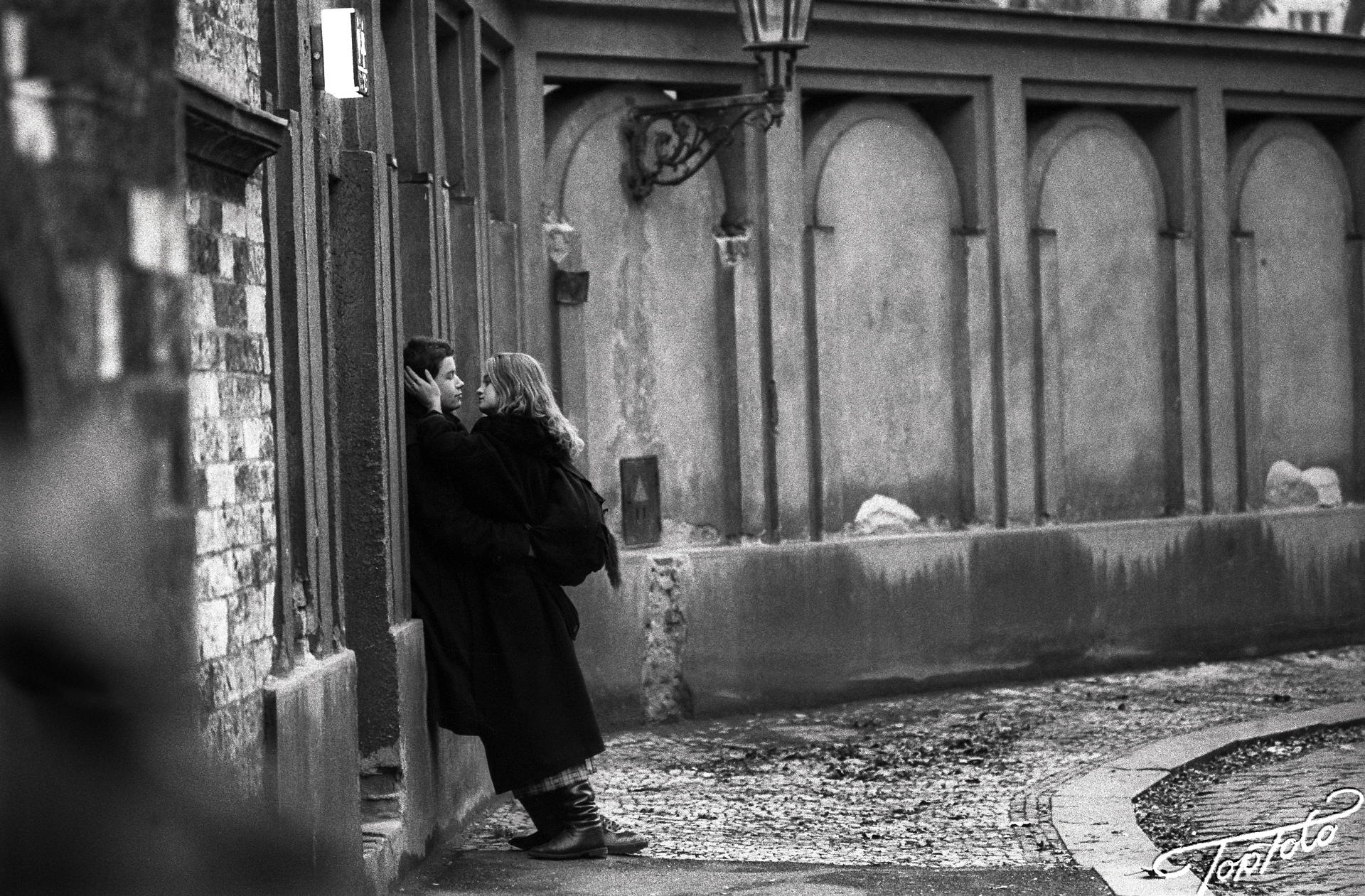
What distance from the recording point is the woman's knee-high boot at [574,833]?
281 inches

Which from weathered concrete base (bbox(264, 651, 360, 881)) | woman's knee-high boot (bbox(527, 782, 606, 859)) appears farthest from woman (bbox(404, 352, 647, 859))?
weathered concrete base (bbox(264, 651, 360, 881))

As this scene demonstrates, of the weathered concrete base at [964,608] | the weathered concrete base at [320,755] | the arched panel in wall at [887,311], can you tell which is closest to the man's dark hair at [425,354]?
the weathered concrete base at [320,755]

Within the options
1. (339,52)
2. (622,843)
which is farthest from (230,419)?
(622,843)

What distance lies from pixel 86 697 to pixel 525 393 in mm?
4740

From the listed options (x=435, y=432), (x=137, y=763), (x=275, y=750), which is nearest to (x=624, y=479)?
(x=435, y=432)

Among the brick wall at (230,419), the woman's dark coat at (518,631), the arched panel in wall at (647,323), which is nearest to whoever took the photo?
the brick wall at (230,419)

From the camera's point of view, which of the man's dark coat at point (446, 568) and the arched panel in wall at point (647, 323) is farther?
the arched panel in wall at point (647, 323)

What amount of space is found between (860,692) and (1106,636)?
1.76m

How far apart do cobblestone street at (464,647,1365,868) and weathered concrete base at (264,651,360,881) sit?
4.33ft

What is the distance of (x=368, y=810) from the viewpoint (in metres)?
6.88

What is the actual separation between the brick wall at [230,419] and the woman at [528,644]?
138 cm

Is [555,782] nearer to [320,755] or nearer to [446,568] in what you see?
[446,568]

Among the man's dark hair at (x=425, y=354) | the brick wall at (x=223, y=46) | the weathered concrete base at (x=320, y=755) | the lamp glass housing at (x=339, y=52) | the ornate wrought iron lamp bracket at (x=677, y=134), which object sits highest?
the ornate wrought iron lamp bracket at (x=677, y=134)

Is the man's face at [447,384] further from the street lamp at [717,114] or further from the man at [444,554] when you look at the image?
the street lamp at [717,114]
